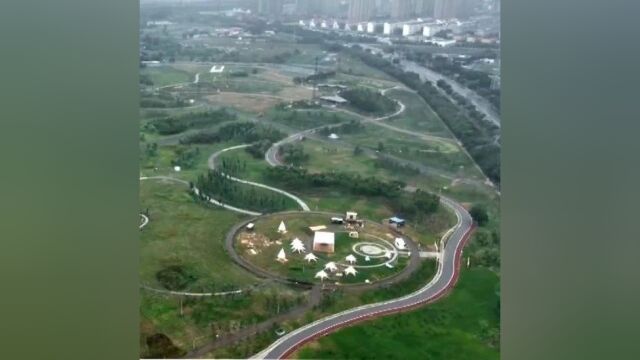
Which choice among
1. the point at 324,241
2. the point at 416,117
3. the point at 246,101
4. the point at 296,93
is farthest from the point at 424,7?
the point at 324,241

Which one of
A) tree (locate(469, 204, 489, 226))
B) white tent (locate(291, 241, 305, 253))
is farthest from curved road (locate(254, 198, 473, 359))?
white tent (locate(291, 241, 305, 253))

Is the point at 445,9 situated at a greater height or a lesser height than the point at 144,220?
greater

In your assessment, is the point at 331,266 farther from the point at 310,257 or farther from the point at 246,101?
the point at 246,101

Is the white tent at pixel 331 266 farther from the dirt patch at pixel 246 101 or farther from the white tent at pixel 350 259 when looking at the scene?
the dirt patch at pixel 246 101

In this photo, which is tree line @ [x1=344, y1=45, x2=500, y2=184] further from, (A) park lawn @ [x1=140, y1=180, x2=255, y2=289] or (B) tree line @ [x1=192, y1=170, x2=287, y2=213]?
(A) park lawn @ [x1=140, y1=180, x2=255, y2=289]
